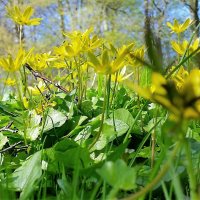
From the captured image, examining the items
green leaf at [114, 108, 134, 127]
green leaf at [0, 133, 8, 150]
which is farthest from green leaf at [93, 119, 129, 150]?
green leaf at [0, 133, 8, 150]

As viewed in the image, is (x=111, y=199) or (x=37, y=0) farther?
(x=37, y=0)

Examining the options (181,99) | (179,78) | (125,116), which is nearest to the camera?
(181,99)

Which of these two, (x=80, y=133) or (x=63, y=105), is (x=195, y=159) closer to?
(x=80, y=133)

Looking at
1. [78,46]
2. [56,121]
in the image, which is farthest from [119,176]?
[56,121]

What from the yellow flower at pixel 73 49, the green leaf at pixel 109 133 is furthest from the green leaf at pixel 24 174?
the yellow flower at pixel 73 49

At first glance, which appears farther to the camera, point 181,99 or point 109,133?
point 109,133

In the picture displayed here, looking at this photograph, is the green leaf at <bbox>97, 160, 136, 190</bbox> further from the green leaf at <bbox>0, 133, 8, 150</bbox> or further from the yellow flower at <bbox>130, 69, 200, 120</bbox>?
the green leaf at <bbox>0, 133, 8, 150</bbox>

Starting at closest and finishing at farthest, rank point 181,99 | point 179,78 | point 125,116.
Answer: point 181,99, point 179,78, point 125,116

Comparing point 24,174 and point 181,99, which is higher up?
point 181,99

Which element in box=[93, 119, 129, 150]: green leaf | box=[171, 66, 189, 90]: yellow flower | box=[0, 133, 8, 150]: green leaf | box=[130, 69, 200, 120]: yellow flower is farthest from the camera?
box=[0, 133, 8, 150]: green leaf

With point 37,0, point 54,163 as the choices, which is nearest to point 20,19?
point 54,163

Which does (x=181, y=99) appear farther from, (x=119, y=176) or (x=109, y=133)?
(x=109, y=133)
